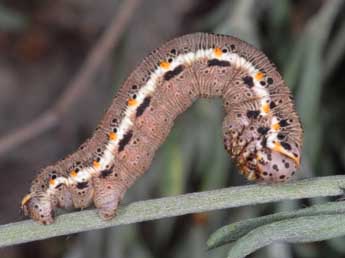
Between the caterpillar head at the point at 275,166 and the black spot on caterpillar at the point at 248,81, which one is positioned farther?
the black spot on caterpillar at the point at 248,81

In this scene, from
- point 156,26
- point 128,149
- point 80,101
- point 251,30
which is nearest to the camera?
point 128,149

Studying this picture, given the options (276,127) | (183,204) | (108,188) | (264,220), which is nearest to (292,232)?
(264,220)

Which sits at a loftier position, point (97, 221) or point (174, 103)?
point (174, 103)

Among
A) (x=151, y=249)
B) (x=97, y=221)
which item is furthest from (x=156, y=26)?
(x=97, y=221)

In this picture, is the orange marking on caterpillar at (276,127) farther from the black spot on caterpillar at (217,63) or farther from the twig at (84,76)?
the twig at (84,76)

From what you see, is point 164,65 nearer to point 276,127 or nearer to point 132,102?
point 132,102

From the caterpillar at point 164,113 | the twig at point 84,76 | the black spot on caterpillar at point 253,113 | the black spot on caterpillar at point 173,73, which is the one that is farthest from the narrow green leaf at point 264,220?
the twig at point 84,76

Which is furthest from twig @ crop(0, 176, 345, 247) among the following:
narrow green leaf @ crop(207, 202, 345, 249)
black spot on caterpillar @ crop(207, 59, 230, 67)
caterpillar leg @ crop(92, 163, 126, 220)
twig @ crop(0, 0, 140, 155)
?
twig @ crop(0, 0, 140, 155)

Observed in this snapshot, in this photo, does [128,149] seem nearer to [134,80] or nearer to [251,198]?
[134,80]
